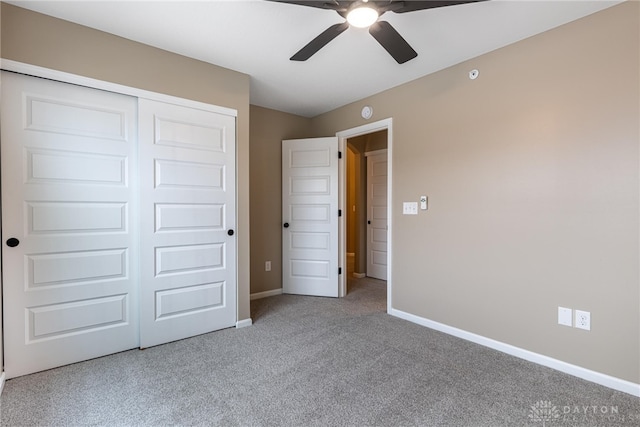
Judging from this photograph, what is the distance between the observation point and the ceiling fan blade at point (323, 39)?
5.79ft

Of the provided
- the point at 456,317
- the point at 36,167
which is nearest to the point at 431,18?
the point at 456,317

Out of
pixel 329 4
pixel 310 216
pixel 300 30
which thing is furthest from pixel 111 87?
pixel 310 216

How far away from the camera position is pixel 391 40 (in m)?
1.88

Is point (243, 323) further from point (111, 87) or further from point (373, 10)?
point (373, 10)

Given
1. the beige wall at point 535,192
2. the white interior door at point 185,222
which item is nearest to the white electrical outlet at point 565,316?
the beige wall at point 535,192

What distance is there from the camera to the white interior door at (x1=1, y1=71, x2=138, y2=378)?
200cm

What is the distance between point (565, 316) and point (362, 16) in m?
2.43

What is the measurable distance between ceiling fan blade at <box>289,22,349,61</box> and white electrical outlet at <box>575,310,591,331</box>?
Answer: 8.08 feet

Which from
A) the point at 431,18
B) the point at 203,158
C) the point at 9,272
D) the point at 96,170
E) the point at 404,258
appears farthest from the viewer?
the point at 404,258

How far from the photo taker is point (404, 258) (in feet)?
10.5

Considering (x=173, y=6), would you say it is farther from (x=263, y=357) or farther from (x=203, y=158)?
(x=263, y=357)

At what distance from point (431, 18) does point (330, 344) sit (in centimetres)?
262

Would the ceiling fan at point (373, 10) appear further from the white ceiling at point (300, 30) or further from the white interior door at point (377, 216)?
the white interior door at point (377, 216)

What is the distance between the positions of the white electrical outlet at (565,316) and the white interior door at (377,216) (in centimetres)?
278
